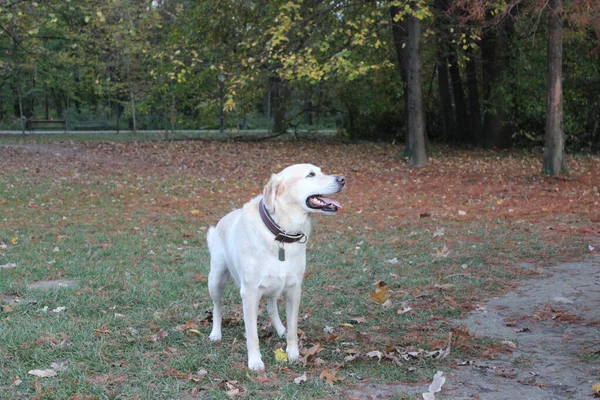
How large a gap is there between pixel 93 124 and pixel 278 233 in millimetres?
37635

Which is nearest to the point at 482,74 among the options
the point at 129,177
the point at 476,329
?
the point at 129,177

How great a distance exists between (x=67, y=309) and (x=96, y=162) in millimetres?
15175

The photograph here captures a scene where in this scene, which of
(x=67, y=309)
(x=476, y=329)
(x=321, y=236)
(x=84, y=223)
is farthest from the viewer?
(x=84, y=223)

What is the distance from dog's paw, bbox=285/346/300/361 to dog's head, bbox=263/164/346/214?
0.98m

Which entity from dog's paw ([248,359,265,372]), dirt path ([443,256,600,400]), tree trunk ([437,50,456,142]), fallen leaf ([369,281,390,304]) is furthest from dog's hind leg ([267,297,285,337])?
tree trunk ([437,50,456,142])

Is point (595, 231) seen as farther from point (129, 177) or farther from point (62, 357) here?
point (129, 177)

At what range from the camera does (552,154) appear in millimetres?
16812

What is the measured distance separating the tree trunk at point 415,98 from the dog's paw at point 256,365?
15727mm

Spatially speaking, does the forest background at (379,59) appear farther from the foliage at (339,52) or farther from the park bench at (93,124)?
the park bench at (93,124)

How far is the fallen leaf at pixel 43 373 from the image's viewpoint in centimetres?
429

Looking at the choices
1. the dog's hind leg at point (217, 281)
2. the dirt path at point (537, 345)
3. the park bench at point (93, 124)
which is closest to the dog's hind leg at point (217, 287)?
the dog's hind leg at point (217, 281)

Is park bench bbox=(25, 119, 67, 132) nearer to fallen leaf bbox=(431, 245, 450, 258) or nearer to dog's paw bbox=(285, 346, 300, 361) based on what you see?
fallen leaf bbox=(431, 245, 450, 258)

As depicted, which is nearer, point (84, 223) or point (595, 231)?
point (595, 231)

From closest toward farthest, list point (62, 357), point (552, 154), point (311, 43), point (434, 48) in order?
point (62, 357)
point (552, 154)
point (311, 43)
point (434, 48)
